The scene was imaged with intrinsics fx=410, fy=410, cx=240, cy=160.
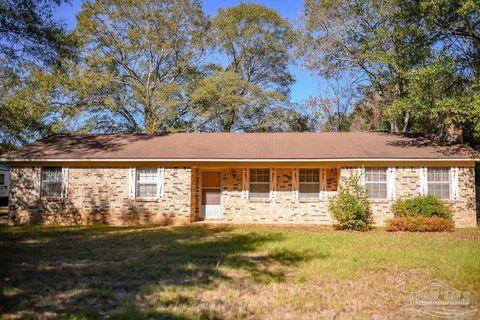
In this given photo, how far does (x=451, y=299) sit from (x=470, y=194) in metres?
11.6

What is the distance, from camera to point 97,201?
17.1 metres

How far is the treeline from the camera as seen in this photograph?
58.8ft

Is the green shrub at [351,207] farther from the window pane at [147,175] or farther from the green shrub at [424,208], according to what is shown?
the window pane at [147,175]

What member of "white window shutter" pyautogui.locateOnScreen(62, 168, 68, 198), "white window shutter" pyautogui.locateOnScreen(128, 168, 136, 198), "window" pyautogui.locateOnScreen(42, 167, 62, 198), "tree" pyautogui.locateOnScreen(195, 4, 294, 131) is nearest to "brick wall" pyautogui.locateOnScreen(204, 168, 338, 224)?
"white window shutter" pyautogui.locateOnScreen(128, 168, 136, 198)

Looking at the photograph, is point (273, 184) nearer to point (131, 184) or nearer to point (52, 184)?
point (131, 184)

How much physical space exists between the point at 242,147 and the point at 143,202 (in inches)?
192

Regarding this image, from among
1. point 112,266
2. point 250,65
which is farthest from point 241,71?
point 112,266

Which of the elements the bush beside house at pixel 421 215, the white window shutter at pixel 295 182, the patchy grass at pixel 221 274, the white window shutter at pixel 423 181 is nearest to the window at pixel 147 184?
the patchy grass at pixel 221 274

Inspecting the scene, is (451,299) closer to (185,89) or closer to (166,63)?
(185,89)

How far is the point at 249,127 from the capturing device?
3125 cm

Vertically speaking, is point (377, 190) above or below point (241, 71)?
below

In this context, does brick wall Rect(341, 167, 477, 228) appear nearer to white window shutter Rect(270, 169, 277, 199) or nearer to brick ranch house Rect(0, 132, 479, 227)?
brick ranch house Rect(0, 132, 479, 227)

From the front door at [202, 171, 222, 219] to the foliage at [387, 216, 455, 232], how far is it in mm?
7167

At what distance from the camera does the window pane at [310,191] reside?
17.1 metres
